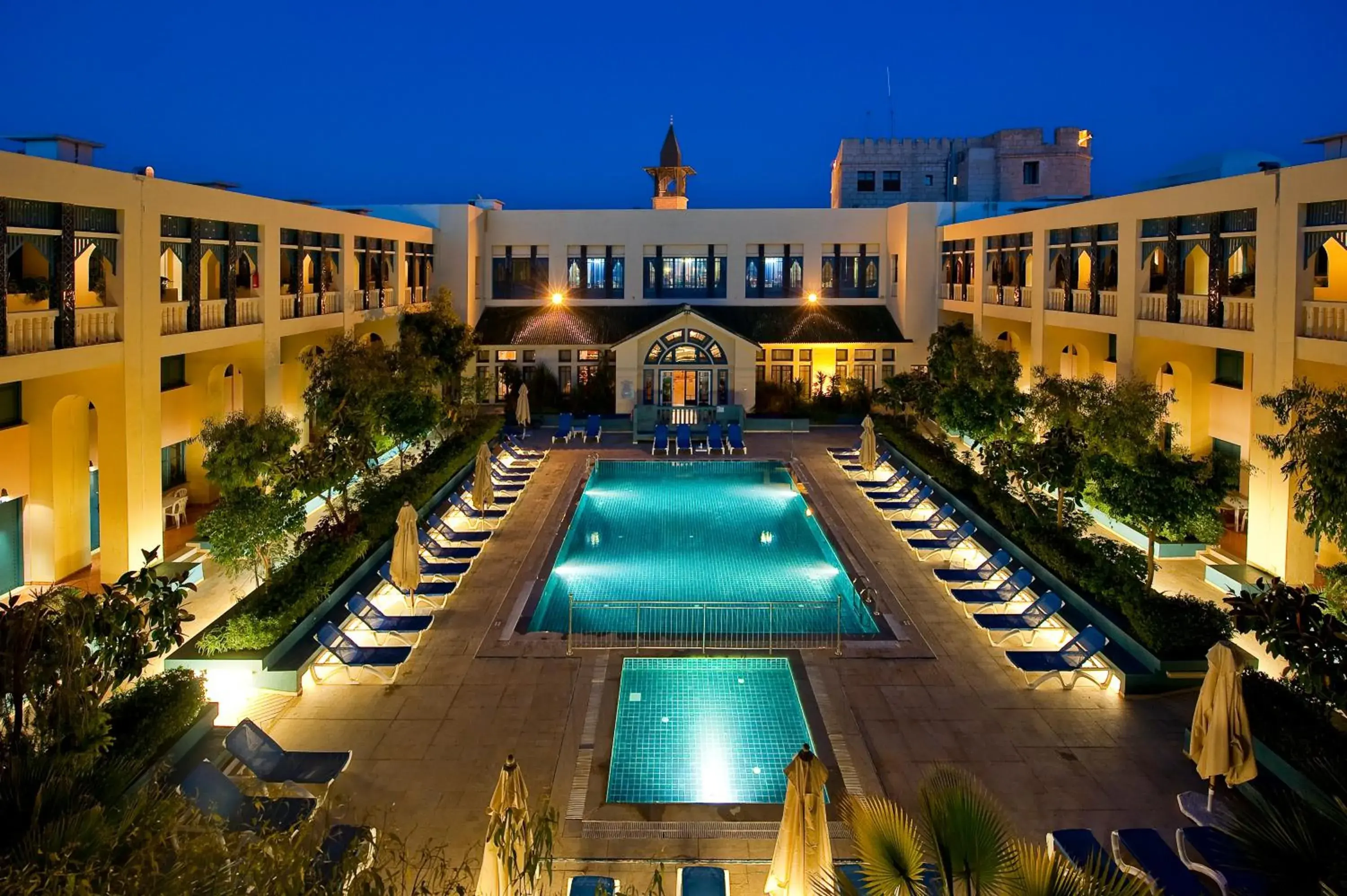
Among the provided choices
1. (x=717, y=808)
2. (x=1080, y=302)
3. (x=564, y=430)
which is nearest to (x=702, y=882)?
(x=717, y=808)

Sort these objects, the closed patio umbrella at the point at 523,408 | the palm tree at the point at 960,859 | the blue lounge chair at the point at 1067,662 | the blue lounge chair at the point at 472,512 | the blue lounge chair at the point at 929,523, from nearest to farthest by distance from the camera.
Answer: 1. the palm tree at the point at 960,859
2. the blue lounge chair at the point at 1067,662
3. the blue lounge chair at the point at 929,523
4. the blue lounge chair at the point at 472,512
5. the closed patio umbrella at the point at 523,408

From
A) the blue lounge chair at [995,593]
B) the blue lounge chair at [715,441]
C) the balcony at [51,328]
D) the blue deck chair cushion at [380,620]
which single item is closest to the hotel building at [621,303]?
the balcony at [51,328]

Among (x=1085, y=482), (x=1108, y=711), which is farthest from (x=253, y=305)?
(x=1108, y=711)

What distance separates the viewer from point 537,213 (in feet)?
117

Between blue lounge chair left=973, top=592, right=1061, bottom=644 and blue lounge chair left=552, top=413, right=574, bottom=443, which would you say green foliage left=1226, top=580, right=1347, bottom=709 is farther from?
blue lounge chair left=552, top=413, right=574, bottom=443

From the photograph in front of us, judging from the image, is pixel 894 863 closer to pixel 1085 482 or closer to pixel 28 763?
pixel 28 763

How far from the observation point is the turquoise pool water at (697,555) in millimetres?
14469

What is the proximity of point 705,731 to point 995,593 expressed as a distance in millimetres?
5600

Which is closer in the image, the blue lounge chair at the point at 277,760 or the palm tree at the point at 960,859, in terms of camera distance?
the palm tree at the point at 960,859

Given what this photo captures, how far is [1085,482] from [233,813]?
12.1 metres

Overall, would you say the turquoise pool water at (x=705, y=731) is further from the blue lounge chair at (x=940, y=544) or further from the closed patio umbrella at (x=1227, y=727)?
the blue lounge chair at (x=940, y=544)

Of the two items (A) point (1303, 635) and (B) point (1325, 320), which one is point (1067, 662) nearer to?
(A) point (1303, 635)

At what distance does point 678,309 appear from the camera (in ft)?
108

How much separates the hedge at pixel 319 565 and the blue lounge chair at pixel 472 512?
55cm
